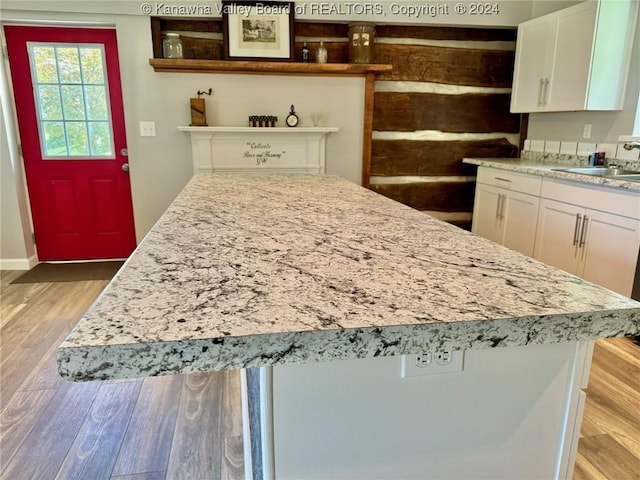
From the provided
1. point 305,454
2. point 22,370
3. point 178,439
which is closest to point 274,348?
point 305,454

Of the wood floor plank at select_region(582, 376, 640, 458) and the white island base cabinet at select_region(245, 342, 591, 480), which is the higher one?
the white island base cabinet at select_region(245, 342, 591, 480)

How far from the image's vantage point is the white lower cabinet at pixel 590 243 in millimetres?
2500

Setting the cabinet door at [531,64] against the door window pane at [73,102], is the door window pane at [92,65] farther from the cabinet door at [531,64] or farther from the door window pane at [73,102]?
the cabinet door at [531,64]

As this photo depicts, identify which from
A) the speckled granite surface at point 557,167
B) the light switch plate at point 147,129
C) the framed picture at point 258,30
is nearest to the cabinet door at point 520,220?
the speckled granite surface at point 557,167

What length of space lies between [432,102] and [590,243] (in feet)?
6.44

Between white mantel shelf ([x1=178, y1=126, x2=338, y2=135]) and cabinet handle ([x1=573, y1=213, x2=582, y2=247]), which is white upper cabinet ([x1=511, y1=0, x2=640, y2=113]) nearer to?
cabinet handle ([x1=573, y1=213, x2=582, y2=247])

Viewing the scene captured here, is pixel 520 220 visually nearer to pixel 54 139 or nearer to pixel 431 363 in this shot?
pixel 431 363

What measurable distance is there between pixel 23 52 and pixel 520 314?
14.5 ft

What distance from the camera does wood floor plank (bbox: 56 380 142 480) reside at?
5.33 ft

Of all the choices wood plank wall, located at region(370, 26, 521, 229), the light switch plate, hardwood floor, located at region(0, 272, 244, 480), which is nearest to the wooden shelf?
wood plank wall, located at region(370, 26, 521, 229)

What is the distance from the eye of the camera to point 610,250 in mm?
2602

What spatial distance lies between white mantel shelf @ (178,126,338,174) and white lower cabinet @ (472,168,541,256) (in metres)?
1.42

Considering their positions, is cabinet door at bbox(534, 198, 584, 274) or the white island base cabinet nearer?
the white island base cabinet

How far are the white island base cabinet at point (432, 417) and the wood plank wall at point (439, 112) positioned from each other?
342 cm
